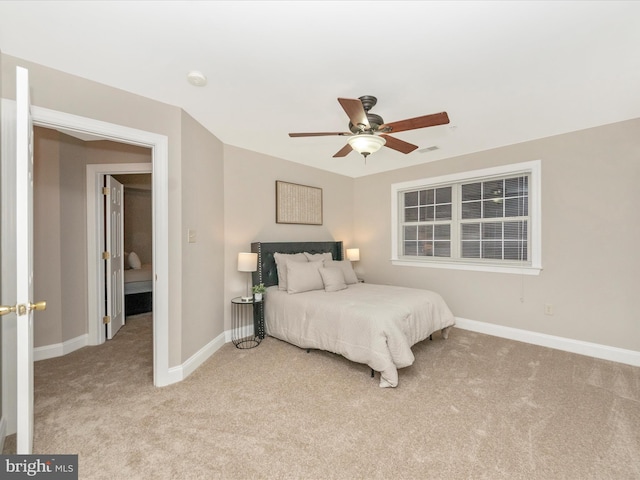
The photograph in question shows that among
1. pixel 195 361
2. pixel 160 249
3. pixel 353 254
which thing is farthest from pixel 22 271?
pixel 353 254

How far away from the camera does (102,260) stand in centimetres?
359

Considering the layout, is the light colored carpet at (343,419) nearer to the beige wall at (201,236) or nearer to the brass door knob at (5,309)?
the beige wall at (201,236)

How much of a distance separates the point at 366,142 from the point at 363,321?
5.14 ft

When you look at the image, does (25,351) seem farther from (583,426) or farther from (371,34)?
(583,426)

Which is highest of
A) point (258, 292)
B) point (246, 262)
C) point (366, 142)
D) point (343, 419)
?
point (366, 142)

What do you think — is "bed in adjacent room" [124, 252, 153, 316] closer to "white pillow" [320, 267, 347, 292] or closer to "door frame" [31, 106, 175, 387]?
"door frame" [31, 106, 175, 387]

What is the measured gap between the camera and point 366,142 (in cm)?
238

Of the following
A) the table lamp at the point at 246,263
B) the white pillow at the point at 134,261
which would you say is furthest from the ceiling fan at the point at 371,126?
the white pillow at the point at 134,261

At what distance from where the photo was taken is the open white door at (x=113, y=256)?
368cm

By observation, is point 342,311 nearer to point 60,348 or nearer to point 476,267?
point 476,267

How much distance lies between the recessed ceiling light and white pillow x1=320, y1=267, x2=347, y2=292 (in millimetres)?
2384

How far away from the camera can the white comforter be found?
8.35 ft

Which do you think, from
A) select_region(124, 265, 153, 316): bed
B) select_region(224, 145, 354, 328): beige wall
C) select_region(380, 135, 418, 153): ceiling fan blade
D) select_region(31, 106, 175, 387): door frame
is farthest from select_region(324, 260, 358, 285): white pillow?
select_region(124, 265, 153, 316): bed

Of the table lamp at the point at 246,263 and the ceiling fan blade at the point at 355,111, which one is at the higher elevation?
the ceiling fan blade at the point at 355,111
